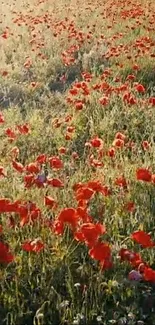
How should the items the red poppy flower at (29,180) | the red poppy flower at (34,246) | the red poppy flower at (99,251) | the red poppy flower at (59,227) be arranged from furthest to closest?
1. the red poppy flower at (29,180)
2. the red poppy flower at (59,227)
3. the red poppy flower at (34,246)
4. the red poppy flower at (99,251)

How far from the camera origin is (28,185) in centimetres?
326

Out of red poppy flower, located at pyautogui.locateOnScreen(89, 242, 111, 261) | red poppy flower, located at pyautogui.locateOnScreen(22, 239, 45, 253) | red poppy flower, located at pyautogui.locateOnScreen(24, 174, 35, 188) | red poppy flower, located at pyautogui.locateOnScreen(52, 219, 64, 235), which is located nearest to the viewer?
red poppy flower, located at pyautogui.locateOnScreen(89, 242, 111, 261)

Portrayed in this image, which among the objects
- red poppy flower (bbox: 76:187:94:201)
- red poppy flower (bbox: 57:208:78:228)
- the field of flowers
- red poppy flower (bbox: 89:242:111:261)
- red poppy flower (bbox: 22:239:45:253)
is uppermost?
red poppy flower (bbox: 76:187:94:201)

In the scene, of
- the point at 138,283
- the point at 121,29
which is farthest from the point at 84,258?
the point at 121,29

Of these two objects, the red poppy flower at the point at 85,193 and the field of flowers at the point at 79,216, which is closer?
the field of flowers at the point at 79,216

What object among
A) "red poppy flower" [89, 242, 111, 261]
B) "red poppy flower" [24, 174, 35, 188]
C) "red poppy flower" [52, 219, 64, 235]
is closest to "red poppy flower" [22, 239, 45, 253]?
"red poppy flower" [52, 219, 64, 235]

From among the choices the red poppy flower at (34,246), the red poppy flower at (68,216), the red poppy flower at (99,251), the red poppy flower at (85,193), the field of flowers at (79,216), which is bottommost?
the field of flowers at (79,216)

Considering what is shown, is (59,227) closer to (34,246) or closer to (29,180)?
(34,246)

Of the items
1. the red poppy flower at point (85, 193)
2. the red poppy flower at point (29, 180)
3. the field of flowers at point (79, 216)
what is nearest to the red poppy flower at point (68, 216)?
the field of flowers at point (79, 216)

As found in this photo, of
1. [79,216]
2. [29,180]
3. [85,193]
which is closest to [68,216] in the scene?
[79,216]

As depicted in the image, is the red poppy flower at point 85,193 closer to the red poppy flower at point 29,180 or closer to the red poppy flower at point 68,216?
the red poppy flower at point 68,216

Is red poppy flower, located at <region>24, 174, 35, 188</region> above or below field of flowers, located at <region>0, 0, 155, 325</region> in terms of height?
above

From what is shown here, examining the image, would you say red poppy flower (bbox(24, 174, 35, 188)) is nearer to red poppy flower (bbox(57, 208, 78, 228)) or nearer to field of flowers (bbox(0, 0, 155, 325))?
field of flowers (bbox(0, 0, 155, 325))

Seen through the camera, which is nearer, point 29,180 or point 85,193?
point 85,193
